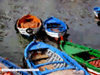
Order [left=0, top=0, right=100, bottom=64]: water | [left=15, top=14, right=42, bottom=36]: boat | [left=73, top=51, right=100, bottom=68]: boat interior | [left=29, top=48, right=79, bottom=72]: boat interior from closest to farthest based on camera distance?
[left=29, top=48, right=79, bottom=72]: boat interior < [left=73, top=51, right=100, bottom=68]: boat interior < [left=15, top=14, right=42, bottom=36]: boat < [left=0, top=0, right=100, bottom=64]: water

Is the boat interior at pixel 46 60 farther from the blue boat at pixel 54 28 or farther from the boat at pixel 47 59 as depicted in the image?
the blue boat at pixel 54 28

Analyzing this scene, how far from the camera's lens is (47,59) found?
18.3 m

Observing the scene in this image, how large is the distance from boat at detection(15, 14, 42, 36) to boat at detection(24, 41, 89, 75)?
334 cm

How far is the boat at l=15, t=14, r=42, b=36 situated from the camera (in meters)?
21.6

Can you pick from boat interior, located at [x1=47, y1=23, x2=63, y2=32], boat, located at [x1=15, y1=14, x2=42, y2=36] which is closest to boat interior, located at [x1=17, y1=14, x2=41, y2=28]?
boat, located at [x1=15, y1=14, x2=42, y2=36]

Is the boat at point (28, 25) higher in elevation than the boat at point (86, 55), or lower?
higher

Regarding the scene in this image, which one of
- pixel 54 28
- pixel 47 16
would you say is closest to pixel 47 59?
pixel 54 28

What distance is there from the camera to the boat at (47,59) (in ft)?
53.4

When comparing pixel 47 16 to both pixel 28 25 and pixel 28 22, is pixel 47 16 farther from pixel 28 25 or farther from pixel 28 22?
pixel 28 25

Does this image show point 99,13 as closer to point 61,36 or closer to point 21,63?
point 61,36

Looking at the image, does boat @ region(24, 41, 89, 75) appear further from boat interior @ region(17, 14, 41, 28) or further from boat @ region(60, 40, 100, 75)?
boat interior @ region(17, 14, 41, 28)

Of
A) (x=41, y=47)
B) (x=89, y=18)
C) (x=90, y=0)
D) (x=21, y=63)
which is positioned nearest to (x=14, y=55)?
(x=21, y=63)

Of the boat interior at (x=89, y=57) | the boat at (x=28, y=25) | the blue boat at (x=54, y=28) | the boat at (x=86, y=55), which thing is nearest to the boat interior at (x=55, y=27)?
the blue boat at (x=54, y=28)

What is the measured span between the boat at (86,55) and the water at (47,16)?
13.3ft
